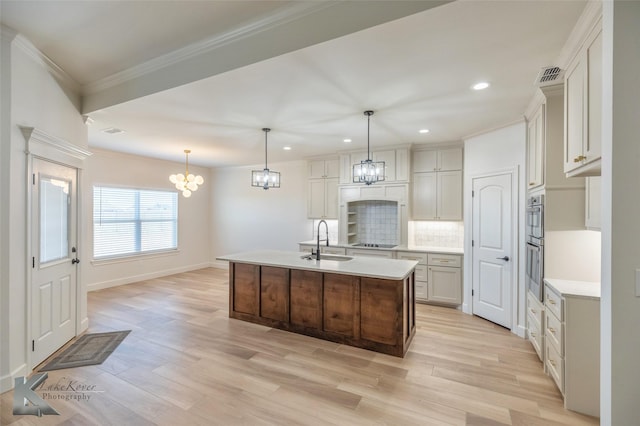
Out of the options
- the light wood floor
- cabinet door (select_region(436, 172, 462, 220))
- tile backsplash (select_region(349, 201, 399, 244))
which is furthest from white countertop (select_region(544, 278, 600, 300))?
tile backsplash (select_region(349, 201, 399, 244))

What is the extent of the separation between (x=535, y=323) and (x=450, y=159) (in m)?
2.81

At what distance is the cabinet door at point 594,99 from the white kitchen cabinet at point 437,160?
2.99 meters

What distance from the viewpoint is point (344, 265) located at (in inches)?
139

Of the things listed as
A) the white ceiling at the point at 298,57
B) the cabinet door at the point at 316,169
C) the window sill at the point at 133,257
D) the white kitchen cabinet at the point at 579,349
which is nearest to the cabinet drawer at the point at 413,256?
the white ceiling at the point at 298,57

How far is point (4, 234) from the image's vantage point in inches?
95.4

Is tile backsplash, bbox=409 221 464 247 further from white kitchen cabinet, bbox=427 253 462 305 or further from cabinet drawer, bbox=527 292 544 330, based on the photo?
cabinet drawer, bbox=527 292 544 330

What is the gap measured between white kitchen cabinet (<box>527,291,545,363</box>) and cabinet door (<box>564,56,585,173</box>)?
148 cm

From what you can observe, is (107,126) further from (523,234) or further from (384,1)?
(523,234)

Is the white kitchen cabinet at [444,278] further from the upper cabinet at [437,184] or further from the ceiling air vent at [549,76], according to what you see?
the ceiling air vent at [549,76]

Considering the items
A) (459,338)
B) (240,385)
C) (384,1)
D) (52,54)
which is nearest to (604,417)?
(459,338)

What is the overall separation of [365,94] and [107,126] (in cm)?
360

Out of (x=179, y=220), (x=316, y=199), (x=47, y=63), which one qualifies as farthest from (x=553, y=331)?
(x=179, y=220)

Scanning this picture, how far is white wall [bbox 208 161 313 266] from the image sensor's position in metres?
6.83

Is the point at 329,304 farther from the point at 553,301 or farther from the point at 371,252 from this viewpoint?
the point at 553,301
